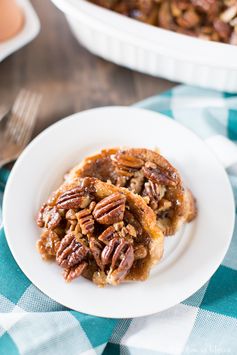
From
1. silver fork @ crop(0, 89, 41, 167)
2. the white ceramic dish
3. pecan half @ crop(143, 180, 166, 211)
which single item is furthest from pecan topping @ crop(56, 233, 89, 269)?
the white ceramic dish

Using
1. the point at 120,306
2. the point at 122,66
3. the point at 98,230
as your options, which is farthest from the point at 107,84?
the point at 120,306

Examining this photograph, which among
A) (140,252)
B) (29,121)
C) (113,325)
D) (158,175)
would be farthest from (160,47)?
(113,325)

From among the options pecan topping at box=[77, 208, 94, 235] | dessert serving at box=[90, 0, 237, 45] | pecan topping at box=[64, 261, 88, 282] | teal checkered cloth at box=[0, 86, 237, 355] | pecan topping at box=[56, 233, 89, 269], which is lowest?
teal checkered cloth at box=[0, 86, 237, 355]

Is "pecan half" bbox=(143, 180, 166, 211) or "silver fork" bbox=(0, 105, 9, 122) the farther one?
"silver fork" bbox=(0, 105, 9, 122)

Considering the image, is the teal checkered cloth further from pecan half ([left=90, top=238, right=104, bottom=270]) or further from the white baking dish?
the white baking dish

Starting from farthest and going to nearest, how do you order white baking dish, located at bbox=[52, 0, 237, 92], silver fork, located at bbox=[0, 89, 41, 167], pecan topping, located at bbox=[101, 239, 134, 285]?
silver fork, located at bbox=[0, 89, 41, 167] < white baking dish, located at bbox=[52, 0, 237, 92] < pecan topping, located at bbox=[101, 239, 134, 285]

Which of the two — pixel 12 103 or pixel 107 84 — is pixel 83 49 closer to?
pixel 107 84
